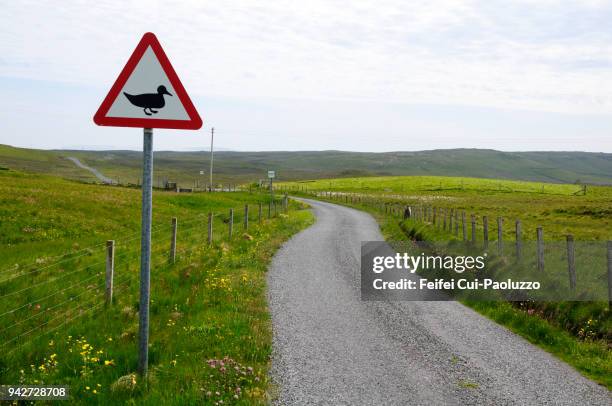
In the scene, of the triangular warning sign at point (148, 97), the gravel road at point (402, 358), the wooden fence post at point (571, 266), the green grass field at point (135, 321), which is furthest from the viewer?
the wooden fence post at point (571, 266)

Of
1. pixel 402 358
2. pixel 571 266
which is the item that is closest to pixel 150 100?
pixel 402 358

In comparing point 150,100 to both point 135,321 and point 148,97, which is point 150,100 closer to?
point 148,97

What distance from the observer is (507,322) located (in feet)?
35.3

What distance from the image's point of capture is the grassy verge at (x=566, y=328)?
27.0ft

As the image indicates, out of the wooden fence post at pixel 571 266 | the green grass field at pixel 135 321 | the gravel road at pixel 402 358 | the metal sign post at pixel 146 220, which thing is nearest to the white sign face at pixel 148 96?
the metal sign post at pixel 146 220

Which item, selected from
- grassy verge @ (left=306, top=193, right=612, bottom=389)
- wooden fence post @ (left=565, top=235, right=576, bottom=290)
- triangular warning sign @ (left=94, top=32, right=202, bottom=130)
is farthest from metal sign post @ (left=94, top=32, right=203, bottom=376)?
wooden fence post @ (left=565, top=235, right=576, bottom=290)

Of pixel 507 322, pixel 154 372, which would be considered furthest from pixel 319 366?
pixel 507 322

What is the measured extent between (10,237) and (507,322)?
68.4 feet

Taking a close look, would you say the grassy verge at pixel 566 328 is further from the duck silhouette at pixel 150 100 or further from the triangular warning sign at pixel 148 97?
the duck silhouette at pixel 150 100

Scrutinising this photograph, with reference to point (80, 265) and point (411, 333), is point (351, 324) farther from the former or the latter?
point (80, 265)

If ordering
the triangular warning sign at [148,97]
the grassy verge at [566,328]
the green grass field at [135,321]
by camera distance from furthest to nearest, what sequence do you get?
the grassy verge at [566,328] → the green grass field at [135,321] → the triangular warning sign at [148,97]

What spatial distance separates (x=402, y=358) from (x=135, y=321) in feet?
17.0

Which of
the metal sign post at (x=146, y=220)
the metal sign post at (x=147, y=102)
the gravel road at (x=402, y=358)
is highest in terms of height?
the metal sign post at (x=147, y=102)

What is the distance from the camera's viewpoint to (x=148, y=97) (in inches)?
215
